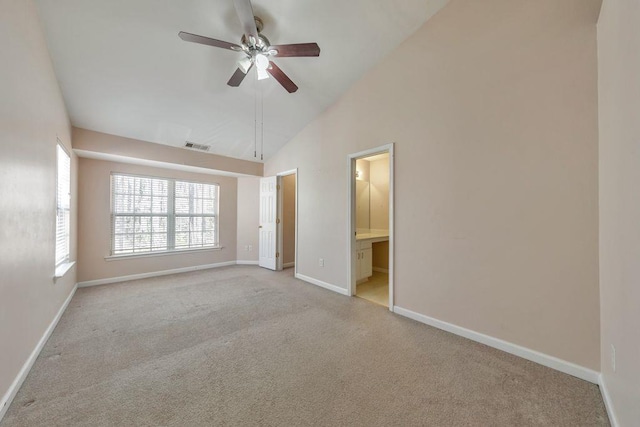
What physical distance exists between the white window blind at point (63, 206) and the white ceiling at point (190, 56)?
70 centimetres

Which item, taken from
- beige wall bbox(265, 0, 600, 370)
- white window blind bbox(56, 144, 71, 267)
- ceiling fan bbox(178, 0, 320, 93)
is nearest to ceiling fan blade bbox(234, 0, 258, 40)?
ceiling fan bbox(178, 0, 320, 93)

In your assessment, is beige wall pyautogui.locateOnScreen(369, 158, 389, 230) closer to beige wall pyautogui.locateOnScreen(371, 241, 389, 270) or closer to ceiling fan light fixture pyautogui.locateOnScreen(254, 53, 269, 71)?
beige wall pyautogui.locateOnScreen(371, 241, 389, 270)

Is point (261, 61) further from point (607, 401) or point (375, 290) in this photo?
point (607, 401)

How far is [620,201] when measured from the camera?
4.66 feet

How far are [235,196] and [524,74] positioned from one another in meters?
5.49

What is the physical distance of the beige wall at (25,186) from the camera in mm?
1597

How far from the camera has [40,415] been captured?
1.52 meters

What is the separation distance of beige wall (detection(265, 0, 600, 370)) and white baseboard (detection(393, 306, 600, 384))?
0.05m

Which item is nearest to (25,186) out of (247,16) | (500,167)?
(247,16)

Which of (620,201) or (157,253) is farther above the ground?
(620,201)

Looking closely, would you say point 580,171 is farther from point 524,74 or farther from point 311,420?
point 311,420

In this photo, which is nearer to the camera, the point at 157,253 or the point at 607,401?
the point at 607,401

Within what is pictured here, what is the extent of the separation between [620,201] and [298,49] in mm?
2567

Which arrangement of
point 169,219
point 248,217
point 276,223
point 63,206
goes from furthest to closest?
point 248,217 < point 276,223 < point 169,219 < point 63,206
